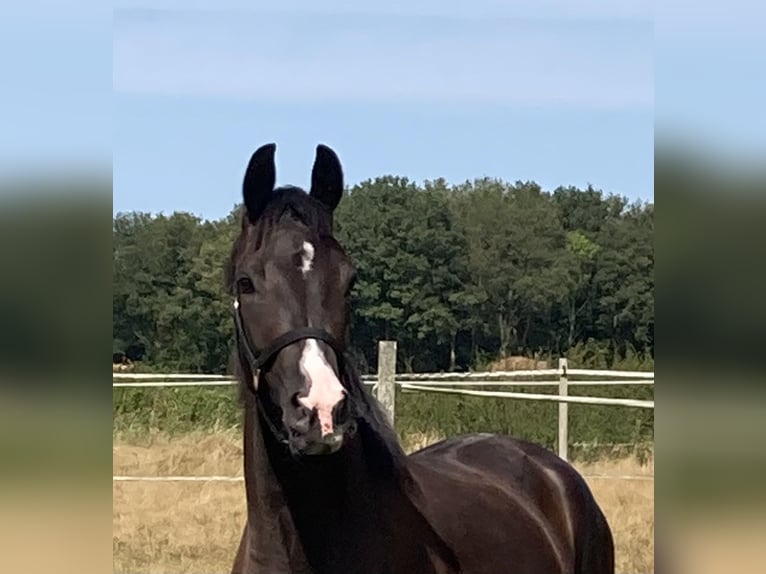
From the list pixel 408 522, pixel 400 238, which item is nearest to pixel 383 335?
pixel 400 238

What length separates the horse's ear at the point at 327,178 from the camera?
215cm

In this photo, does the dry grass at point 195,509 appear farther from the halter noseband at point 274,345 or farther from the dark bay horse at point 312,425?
the halter noseband at point 274,345

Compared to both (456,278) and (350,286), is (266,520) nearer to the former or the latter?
(350,286)

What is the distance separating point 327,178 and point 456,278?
1121 cm

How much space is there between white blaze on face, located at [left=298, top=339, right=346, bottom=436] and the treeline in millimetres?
2667

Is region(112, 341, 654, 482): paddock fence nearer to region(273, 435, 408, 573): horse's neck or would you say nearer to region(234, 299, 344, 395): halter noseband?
region(273, 435, 408, 573): horse's neck

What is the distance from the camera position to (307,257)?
1.90 m

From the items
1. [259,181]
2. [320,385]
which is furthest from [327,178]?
[320,385]

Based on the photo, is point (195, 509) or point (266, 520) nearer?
point (266, 520)

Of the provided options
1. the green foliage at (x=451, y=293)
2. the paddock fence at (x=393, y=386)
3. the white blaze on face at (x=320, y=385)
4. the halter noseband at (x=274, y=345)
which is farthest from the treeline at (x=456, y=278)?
the white blaze on face at (x=320, y=385)

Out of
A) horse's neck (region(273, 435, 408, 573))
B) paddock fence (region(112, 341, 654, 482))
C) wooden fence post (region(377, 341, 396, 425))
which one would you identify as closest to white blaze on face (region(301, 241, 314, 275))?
horse's neck (region(273, 435, 408, 573))
